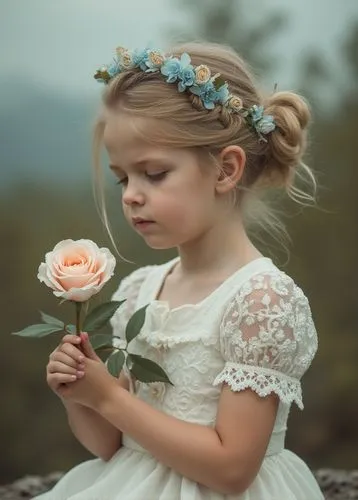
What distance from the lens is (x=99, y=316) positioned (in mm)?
1634

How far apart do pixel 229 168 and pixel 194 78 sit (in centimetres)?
17

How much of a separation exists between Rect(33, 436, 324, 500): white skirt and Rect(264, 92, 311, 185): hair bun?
546 mm

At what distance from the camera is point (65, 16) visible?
2.94 metres

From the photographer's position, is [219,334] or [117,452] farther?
[117,452]

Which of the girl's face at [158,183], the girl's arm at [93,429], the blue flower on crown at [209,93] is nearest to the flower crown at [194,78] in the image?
the blue flower on crown at [209,93]

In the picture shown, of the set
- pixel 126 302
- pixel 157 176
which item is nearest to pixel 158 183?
pixel 157 176

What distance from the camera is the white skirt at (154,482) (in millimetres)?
1620

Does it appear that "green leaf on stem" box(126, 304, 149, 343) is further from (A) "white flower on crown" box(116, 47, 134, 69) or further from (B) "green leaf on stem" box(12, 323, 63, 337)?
(A) "white flower on crown" box(116, 47, 134, 69)

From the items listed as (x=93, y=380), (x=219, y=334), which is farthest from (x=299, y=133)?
(x=93, y=380)

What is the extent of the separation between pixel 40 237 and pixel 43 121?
365mm

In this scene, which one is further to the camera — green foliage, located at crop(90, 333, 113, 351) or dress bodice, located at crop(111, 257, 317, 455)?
green foliage, located at crop(90, 333, 113, 351)

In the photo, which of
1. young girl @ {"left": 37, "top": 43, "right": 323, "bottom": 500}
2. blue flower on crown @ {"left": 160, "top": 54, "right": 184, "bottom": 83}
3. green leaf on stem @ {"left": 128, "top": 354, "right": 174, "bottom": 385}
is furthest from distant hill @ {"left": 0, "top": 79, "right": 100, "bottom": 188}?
green leaf on stem @ {"left": 128, "top": 354, "right": 174, "bottom": 385}

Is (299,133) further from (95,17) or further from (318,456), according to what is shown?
(318,456)

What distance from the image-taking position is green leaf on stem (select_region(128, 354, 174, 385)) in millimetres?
1653
